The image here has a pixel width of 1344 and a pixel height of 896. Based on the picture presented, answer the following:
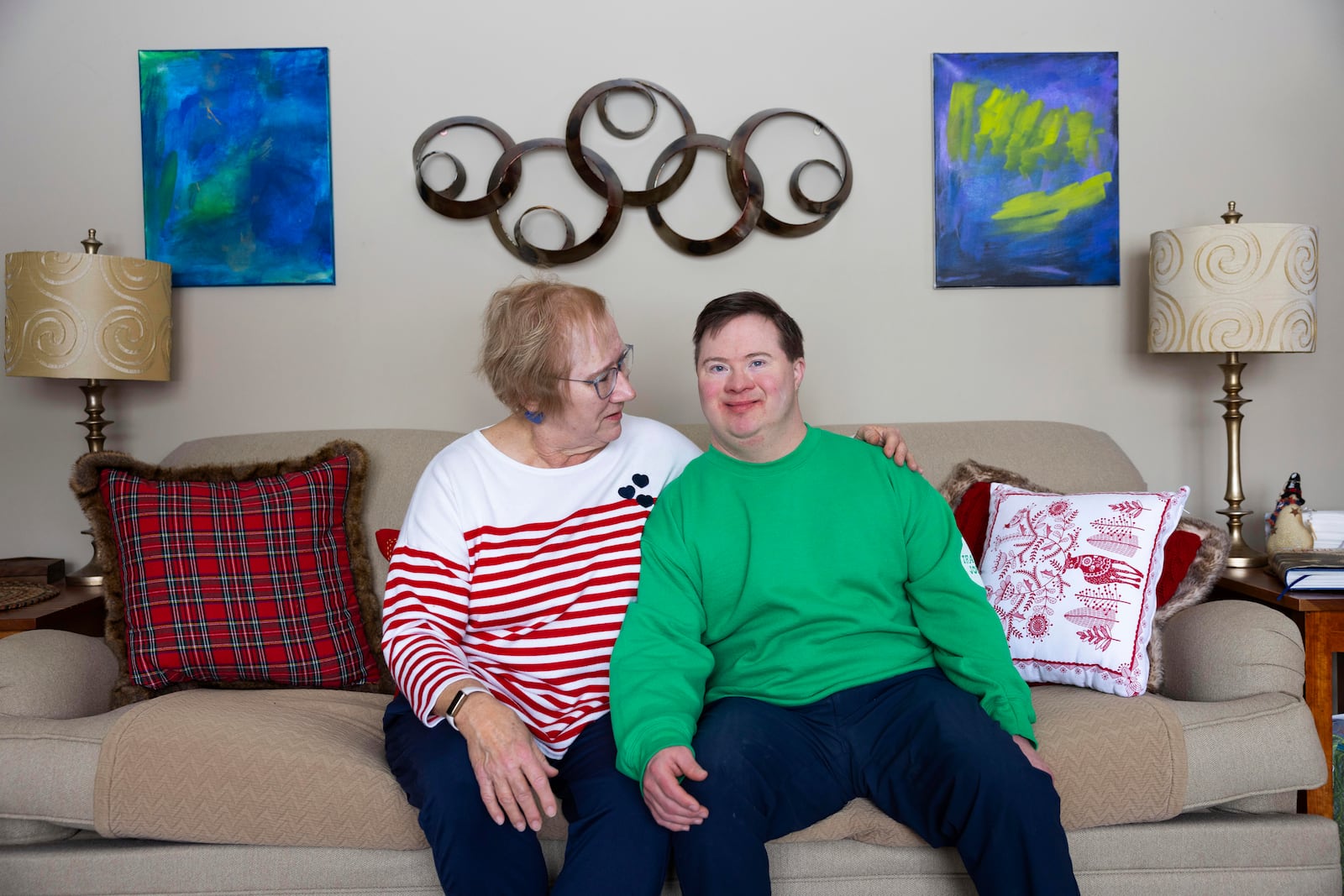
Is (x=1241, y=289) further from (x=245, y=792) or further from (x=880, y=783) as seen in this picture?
(x=245, y=792)

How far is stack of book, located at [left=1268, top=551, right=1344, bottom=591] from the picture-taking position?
75.2 inches

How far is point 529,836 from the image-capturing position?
4.74 feet

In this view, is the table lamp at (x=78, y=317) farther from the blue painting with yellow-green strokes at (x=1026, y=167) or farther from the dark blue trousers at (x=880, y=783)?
the blue painting with yellow-green strokes at (x=1026, y=167)

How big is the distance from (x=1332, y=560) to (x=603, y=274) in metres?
1.78

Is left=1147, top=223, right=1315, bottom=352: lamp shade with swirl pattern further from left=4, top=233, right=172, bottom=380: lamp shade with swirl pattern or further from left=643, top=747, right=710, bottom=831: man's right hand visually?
left=4, top=233, right=172, bottom=380: lamp shade with swirl pattern

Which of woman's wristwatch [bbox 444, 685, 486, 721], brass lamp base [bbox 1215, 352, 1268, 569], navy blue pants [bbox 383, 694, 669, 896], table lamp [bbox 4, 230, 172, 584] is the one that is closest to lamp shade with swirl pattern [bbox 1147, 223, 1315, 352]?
brass lamp base [bbox 1215, 352, 1268, 569]

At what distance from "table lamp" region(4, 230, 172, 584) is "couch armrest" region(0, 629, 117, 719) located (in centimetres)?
41

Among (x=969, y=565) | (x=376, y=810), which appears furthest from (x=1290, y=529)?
(x=376, y=810)

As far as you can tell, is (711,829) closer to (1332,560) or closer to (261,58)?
(1332,560)

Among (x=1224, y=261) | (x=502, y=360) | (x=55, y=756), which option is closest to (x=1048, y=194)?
(x=1224, y=261)

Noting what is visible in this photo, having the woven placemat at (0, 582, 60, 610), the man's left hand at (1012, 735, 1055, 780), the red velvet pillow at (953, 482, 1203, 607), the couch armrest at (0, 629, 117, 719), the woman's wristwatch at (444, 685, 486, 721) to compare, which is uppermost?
the red velvet pillow at (953, 482, 1203, 607)

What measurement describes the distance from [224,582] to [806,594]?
1.15 meters

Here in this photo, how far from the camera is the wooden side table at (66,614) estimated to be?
1968 millimetres

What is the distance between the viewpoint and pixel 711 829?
1.37 m
